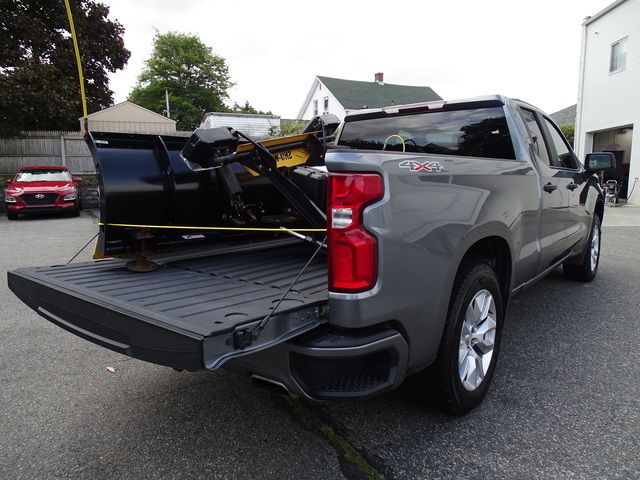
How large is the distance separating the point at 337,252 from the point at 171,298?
93cm

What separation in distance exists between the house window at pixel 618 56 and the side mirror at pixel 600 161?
1526cm

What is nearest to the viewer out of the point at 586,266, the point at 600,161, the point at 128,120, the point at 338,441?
the point at 338,441

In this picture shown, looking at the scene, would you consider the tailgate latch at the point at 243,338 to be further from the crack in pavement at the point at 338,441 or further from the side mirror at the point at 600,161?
the side mirror at the point at 600,161

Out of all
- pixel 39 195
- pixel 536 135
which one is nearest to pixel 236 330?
pixel 536 135

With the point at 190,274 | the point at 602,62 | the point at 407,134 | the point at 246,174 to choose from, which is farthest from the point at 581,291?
the point at 602,62

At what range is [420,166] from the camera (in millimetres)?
2324

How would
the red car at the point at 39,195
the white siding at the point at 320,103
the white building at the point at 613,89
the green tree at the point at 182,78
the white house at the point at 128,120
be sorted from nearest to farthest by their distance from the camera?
the red car at the point at 39,195 < the white building at the point at 613,89 < the white house at the point at 128,120 < the white siding at the point at 320,103 < the green tree at the point at 182,78

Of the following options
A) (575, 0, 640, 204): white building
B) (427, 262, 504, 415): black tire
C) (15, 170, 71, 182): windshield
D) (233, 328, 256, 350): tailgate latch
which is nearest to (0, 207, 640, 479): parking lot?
(427, 262, 504, 415): black tire

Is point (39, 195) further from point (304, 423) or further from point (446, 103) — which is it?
point (304, 423)

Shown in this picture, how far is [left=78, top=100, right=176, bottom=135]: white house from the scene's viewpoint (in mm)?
20984

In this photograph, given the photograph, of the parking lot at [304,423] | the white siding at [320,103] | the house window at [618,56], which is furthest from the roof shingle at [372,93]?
the parking lot at [304,423]

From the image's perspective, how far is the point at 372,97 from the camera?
34125mm

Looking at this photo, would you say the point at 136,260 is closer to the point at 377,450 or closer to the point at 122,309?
the point at 122,309

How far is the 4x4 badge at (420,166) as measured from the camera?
7.41 feet
